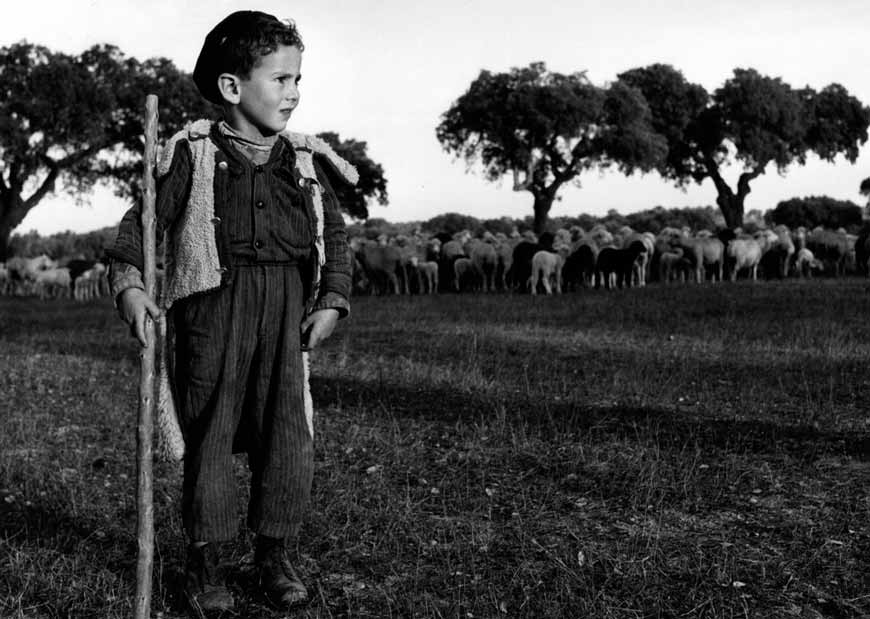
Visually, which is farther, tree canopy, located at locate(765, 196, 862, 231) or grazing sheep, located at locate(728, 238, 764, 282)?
tree canopy, located at locate(765, 196, 862, 231)

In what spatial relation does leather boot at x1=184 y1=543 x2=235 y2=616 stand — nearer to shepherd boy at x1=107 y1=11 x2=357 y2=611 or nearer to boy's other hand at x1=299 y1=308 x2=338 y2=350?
shepherd boy at x1=107 y1=11 x2=357 y2=611

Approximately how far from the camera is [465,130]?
151 ft

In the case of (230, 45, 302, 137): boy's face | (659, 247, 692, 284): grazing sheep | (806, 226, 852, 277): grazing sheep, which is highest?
(230, 45, 302, 137): boy's face

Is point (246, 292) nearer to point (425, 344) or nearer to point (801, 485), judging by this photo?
point (801, 485)

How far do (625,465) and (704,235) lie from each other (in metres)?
24.6

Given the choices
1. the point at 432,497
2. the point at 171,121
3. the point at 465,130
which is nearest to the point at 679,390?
→ the point at 432,497

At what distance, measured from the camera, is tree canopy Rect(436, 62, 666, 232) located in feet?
141

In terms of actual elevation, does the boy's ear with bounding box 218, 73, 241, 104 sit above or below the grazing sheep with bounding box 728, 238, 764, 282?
above

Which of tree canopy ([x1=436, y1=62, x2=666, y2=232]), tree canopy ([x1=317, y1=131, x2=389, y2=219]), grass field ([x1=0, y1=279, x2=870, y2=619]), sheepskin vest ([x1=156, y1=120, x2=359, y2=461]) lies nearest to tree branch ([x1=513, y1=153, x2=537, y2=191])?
tree canopy ([x1=436, y1=62, x2=666, y2=232])

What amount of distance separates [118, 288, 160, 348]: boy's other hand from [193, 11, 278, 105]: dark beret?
2.46ft

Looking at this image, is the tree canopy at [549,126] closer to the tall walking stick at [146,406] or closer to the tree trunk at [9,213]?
the tree trunk at [9,213]

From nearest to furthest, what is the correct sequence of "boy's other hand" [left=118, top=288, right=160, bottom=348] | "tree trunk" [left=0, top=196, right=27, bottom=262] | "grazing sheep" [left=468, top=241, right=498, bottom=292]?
"boy's other hand" [left=118, top=288, right=160, bottom=348] < "grazing sheep" [left=468, top=241, right=498, bottom=292] < "tree trunk" [left=0, top=196, right=27, bottom=262]

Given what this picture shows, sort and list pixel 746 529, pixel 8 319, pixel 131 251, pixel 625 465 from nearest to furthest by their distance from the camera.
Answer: pixel 131 251
pixel 746 529
pixel 625 465
pixel 8 319

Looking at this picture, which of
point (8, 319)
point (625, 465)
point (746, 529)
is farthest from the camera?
point (8, 319)
